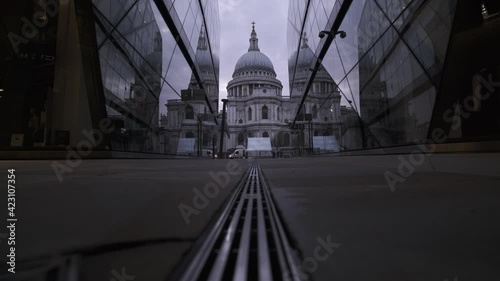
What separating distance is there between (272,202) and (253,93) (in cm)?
9528

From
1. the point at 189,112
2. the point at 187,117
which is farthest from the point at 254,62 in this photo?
the point at 187,117

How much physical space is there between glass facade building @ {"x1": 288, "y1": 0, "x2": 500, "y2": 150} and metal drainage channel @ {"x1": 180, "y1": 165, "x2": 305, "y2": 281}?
4.81 metres

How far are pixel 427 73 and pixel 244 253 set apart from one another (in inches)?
247

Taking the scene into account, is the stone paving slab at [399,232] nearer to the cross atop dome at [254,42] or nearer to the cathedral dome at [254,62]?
the cathedral dome at [254,62]

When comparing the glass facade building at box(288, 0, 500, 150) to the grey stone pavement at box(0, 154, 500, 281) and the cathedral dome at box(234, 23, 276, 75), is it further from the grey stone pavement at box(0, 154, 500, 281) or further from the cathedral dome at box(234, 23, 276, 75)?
the cathedral dome at box(234, 23, 276, 75)

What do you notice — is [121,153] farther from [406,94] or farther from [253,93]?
[253,93]

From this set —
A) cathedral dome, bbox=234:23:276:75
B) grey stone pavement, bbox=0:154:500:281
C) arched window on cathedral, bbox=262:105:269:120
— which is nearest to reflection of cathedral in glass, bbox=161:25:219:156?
grey stone pavement, bbox=0:154:500:281

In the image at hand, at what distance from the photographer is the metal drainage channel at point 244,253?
1.05 meters

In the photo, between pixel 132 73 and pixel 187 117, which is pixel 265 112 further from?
pixel 132 73

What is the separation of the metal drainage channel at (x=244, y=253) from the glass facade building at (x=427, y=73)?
15.8 ft

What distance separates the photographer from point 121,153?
9125 millimetres

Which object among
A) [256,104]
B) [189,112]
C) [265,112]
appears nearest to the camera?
[189,112]

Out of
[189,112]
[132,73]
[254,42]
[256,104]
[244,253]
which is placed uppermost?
[254,42]

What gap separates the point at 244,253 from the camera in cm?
125
